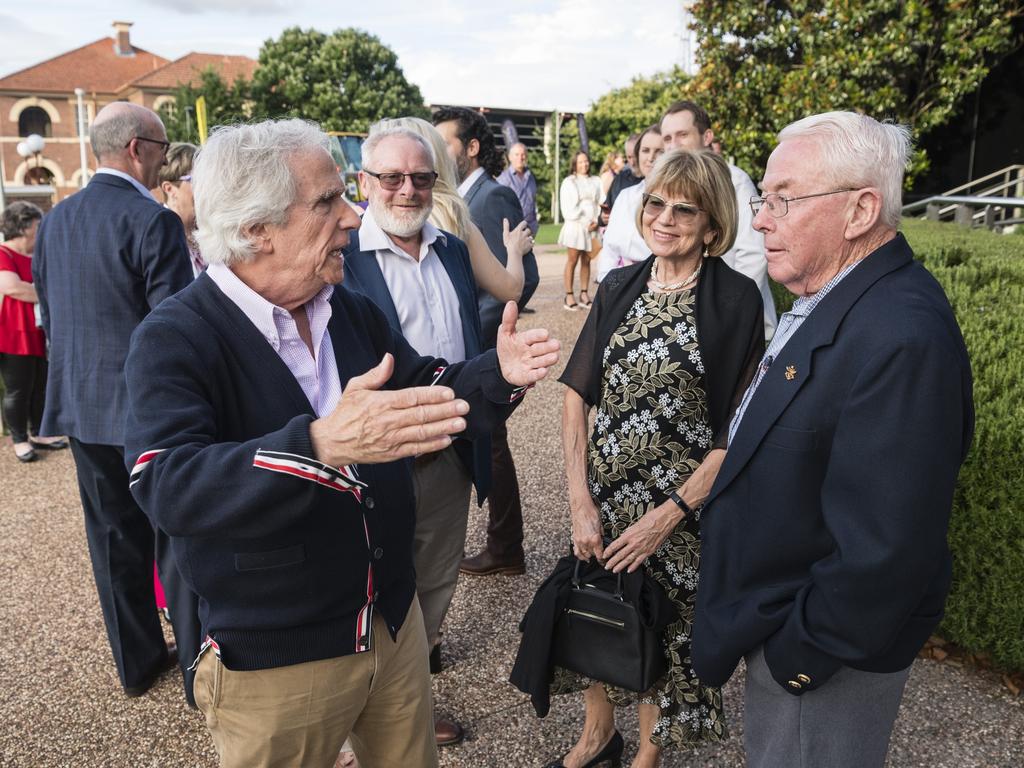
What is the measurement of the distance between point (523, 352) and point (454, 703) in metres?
2.15

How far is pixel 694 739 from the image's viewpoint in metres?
2.81

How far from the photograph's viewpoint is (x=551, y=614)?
275 cm

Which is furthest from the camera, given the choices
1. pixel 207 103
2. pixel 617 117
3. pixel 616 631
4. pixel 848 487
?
pixel 207 103

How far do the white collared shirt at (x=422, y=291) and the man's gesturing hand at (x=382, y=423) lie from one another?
1.64m

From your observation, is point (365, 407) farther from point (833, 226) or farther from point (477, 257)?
point (477, 257)

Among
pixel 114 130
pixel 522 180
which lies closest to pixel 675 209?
pixel 114 130

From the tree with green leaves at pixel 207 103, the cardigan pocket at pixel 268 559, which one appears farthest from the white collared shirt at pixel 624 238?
the tree with green leaves at pixel 207 103

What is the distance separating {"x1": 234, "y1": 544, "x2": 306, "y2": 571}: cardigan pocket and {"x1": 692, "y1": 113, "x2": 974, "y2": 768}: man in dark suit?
1041 mm

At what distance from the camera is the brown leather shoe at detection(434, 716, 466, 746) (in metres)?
3.28

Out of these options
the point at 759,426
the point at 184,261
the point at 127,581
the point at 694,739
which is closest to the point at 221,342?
the point at 759,426

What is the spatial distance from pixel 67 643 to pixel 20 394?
371 centimetres

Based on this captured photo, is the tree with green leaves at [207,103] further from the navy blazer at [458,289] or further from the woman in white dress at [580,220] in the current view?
the navy blazer at [458,289]

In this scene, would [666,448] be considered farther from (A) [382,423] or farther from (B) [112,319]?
(B) [112,319]

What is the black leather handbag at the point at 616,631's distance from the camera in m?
2.67
